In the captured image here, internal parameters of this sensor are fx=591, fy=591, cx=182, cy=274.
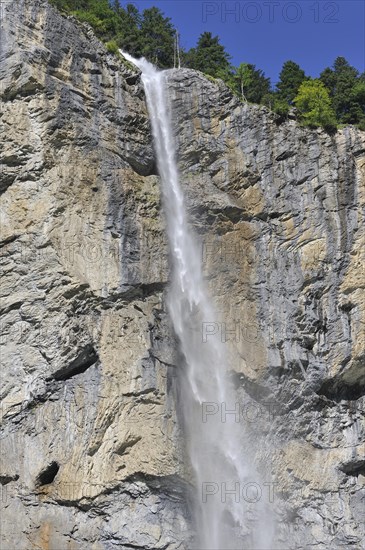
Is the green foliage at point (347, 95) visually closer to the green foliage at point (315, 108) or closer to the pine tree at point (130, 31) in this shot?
the green foliage at point (315, 108)

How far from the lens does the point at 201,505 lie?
1459cm

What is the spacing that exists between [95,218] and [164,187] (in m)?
2.74

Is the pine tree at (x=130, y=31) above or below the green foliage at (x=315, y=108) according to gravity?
above

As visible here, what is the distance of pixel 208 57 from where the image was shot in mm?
26359

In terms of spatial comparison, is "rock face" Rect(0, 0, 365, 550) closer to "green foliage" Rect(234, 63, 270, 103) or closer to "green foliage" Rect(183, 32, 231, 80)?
"green foliage" Rect(234, 63, 270, 103)

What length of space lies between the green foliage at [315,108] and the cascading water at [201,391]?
4567mm

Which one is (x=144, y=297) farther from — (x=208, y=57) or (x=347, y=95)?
(x=208, y=57)

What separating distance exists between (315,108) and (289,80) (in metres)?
7.23

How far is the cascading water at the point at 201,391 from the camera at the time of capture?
14680 millimetres

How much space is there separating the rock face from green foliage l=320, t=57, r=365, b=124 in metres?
4.46

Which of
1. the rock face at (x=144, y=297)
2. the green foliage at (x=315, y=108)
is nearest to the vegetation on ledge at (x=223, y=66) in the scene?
the green foliage at (x=315, y=108)

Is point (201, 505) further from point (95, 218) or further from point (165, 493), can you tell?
point (95, 218)

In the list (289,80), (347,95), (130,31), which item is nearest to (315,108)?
(347,95)

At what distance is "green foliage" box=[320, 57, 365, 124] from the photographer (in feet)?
73.8
